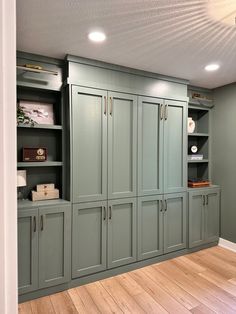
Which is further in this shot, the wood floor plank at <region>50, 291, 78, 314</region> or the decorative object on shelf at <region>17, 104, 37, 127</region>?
the decorative object on shelf at <region>17, 104, 37, 127</region>

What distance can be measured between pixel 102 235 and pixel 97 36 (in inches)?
78.5

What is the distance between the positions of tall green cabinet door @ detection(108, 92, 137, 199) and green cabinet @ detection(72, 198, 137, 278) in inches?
6.3

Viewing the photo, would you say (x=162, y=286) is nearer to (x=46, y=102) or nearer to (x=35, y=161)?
(x=35, y=161)

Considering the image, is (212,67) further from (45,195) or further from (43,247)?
(43,247)

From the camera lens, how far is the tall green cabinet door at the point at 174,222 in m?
2.98

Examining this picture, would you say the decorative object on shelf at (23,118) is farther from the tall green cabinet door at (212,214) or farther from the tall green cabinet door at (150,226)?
the tall green cabinet door at (212,214)

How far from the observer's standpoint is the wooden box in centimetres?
237

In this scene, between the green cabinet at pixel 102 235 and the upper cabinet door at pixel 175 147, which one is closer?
the green cabinet at pixel 102 235

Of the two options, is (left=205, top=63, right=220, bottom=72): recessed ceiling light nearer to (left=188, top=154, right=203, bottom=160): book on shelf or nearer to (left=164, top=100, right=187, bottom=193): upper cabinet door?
(left=164, top=100, right=187, bottom=193): upper cabinet door

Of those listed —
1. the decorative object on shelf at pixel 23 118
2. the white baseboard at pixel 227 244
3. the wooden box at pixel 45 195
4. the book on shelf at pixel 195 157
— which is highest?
the decorative object on shelf at pixel 23 118

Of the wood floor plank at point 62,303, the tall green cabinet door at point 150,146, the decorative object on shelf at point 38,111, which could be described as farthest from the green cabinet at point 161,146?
the wood floor plank at point 62,303

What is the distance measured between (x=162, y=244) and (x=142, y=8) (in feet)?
8.57

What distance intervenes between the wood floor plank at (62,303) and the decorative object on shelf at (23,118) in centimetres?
A: 173

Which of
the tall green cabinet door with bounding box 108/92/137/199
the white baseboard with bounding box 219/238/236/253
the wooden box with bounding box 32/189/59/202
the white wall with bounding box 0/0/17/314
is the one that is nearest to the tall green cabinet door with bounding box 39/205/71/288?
the wooden box with bounding box 32/189/59/202
